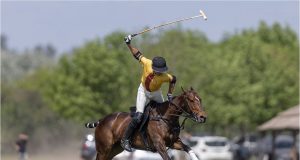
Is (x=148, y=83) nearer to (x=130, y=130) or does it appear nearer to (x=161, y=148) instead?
(x=130, y=130)

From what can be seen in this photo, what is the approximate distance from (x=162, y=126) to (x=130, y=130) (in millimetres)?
989

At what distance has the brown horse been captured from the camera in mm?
21359

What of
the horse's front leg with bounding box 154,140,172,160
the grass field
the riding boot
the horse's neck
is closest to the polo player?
the riding boot

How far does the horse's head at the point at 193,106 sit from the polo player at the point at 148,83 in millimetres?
533

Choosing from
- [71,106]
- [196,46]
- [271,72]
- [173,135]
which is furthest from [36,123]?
[173,135]

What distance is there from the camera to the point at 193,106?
2128 centimetres

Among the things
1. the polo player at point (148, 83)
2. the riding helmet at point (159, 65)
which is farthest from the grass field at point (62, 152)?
the riding helmet at point (159, 65)

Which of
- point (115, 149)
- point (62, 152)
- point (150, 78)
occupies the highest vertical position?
point (150, 78)

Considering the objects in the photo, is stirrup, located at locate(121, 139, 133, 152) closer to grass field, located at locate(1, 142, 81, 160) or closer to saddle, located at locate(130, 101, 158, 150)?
saddle, located at locate(130, 101, 158, 150)

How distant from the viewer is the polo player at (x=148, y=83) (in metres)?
21.7

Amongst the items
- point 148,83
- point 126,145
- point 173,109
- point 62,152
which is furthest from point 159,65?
point 62,152

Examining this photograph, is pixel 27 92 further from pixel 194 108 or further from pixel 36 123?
pixel 194 108

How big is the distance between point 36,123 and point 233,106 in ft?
60.2

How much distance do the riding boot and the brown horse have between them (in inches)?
5.8
